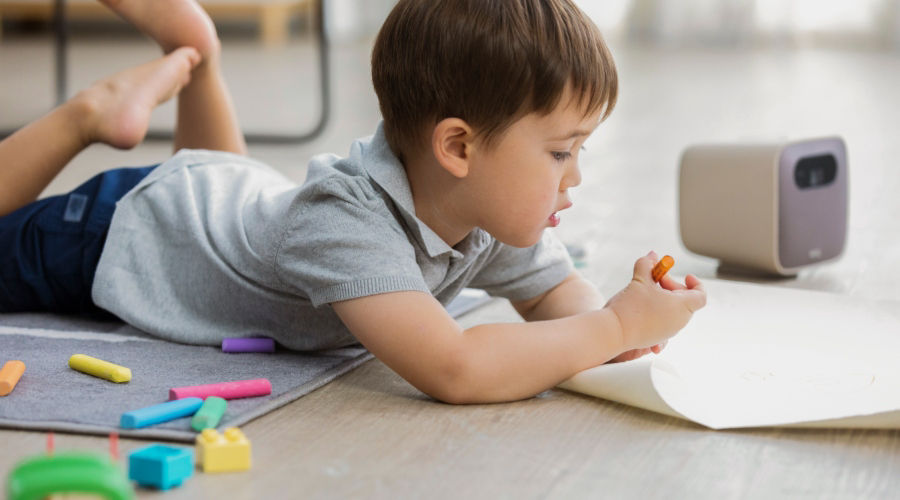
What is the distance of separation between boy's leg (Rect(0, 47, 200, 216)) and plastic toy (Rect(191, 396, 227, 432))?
1.46ft

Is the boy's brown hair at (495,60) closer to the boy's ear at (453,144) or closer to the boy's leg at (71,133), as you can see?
the boy's ear at (453,144)

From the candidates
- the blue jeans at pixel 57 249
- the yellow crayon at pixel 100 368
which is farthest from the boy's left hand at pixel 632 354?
the blue jeans at pixel 57 249

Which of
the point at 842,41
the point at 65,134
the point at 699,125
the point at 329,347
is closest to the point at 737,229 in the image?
the point at 329,347

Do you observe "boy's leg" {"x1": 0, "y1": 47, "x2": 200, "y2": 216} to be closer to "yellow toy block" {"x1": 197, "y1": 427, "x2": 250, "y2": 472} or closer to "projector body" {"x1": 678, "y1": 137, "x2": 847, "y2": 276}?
"yellow toy block" {"x1": 197, "y1": 427, "x2": 250, "y2": 472}

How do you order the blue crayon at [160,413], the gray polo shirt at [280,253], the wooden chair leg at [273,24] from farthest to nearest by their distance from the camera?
the wooden chair leg at [273,24] < the gray polo shirt at [280,253] < the blue crayon at [160,413]

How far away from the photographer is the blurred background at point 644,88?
67.3 inches

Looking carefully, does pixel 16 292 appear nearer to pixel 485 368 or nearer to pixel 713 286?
pixel 485 368

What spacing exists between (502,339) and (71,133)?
1.81ft

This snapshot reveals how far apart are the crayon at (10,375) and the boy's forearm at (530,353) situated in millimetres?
339

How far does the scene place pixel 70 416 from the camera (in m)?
0.81

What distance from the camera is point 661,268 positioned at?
2.89ft

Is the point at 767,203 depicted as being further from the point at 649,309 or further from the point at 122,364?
the point at 122,364

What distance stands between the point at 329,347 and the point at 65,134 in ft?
1.23

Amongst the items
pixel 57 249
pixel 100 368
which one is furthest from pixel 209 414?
pixel 57 249
